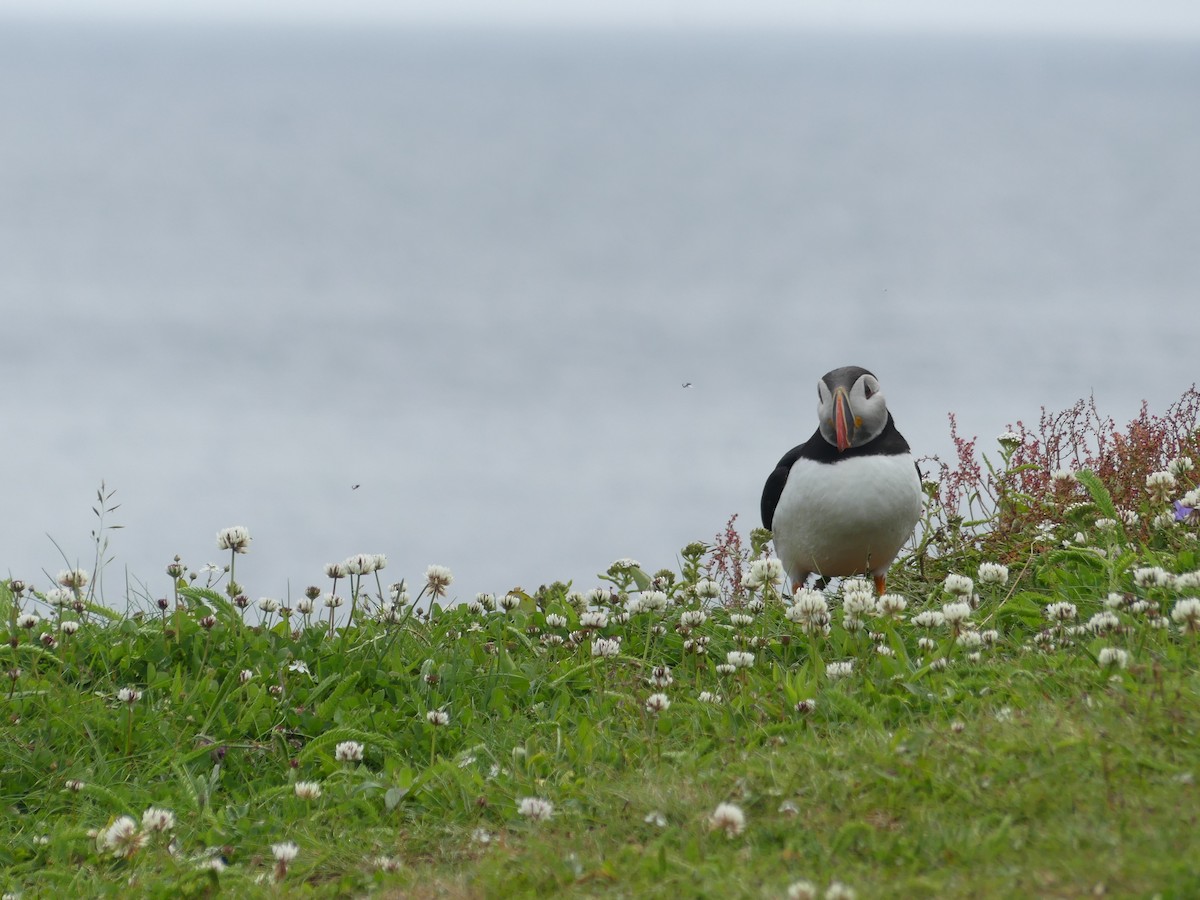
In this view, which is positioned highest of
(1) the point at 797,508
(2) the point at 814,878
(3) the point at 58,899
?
(1) the point at 797,508

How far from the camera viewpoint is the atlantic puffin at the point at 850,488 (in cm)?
747

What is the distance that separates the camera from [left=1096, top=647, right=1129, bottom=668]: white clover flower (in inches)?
179

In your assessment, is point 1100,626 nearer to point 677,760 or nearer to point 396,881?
point 677,760

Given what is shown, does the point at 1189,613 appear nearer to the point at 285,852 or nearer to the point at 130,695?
the point at 285,852

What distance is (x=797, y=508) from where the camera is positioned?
772 centimetres

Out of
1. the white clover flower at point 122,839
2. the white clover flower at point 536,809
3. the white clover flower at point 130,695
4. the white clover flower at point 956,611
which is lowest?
the white clover flower at point 122,839

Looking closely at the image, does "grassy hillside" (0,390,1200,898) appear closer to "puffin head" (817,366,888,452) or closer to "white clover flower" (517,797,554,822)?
"white clover flower" (517,797,554,822)

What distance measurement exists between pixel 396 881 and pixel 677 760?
1221 mm

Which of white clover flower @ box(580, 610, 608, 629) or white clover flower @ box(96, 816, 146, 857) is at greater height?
white clover flower @ box(580, 610, 608, 629)

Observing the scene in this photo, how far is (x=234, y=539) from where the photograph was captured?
21.7 feet

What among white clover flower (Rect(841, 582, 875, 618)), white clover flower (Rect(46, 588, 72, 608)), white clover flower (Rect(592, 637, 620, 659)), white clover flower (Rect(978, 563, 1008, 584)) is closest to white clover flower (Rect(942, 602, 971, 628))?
white clover flower (Rect(841, 582, 875, 618))

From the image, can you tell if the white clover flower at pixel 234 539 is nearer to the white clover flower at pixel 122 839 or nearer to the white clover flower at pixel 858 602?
the white clover flower at pixel 122 839

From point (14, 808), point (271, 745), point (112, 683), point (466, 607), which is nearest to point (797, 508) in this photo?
point (466, 607)

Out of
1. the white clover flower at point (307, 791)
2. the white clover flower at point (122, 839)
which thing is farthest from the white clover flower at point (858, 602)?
the white clover flower at point (122, 839)
